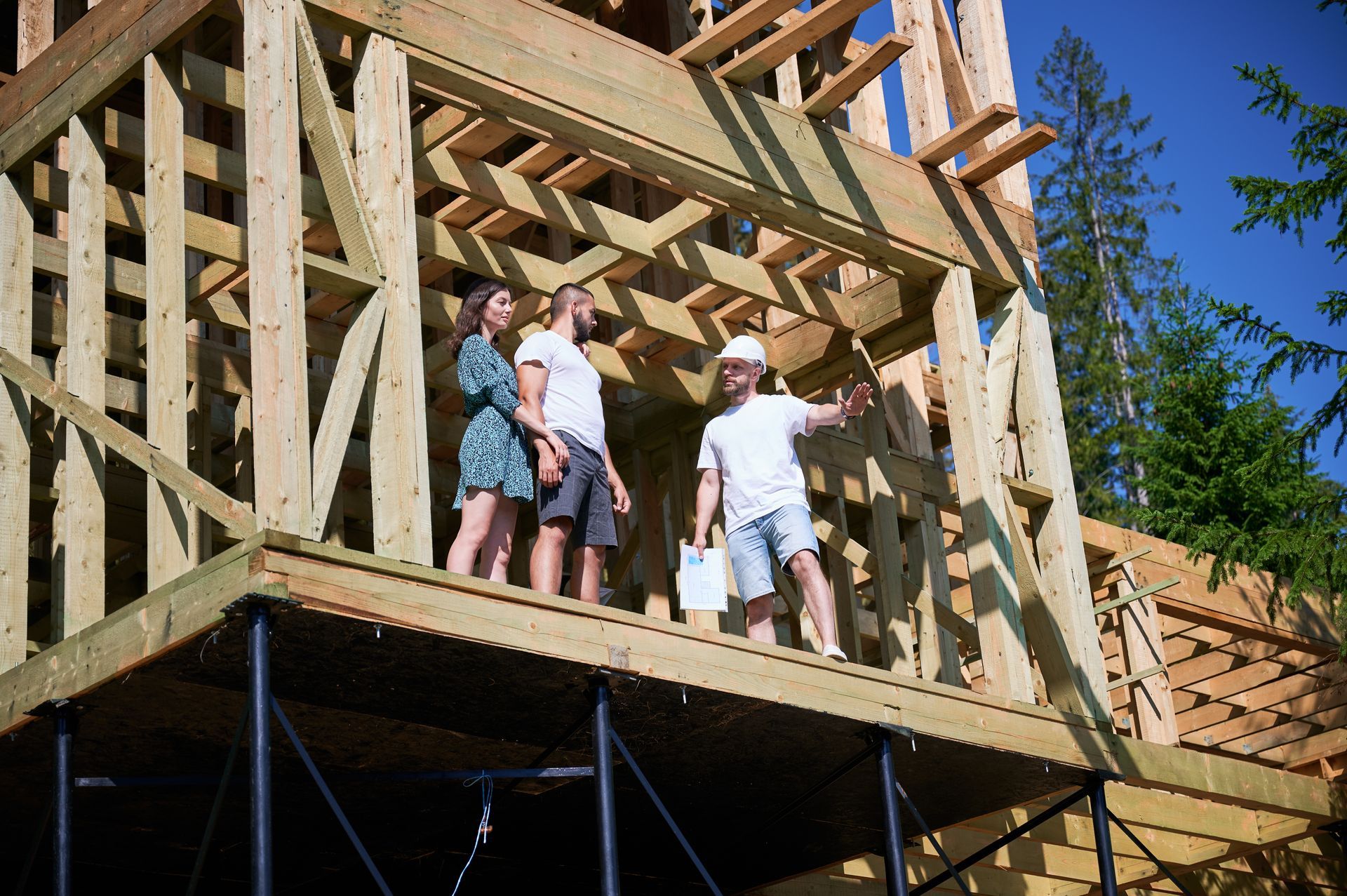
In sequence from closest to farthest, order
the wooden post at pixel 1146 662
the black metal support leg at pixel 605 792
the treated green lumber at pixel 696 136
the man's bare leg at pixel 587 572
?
1. the black metal support leg at pixel 605 792
2. the treated green lumber at pixel 696 136
3. the man's bare leg at pixel 587 572
4. the wooden post at pixel 1146 662

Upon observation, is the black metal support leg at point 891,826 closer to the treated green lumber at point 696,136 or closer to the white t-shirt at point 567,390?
the white t-shirt at point 567,390

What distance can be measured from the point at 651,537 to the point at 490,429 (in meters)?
3.70

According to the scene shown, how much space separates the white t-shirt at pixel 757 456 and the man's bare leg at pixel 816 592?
12.4 inches

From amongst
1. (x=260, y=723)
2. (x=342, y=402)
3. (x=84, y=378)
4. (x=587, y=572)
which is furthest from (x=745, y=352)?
(x=260, y=723)

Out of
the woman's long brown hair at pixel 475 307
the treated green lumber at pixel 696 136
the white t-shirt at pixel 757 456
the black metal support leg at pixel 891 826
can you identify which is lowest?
the black metal support leg at pixel 891 826

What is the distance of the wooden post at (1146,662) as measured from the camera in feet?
41.0

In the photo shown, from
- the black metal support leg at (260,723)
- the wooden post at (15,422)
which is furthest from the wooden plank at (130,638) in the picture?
the wooden post at (15,422)

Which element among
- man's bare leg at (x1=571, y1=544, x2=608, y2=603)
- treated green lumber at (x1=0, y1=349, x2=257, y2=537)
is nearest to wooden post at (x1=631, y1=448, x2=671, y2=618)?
man's bare leg at (x1=571, y1=544, x2=608, y2=603)

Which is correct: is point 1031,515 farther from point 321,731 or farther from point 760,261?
point 321,731

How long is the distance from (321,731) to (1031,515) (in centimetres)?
428

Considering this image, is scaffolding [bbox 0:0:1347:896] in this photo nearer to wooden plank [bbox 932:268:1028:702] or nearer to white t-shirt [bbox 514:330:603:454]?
wooden plank [bbox 932:268:1028:702]

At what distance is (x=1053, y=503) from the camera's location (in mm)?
9531

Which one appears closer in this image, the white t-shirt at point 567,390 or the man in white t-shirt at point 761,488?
the white t-shirt at point 567,390

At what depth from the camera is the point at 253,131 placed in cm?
671
